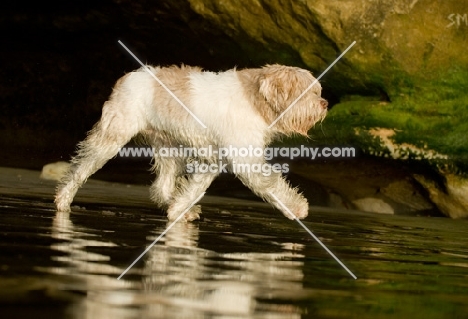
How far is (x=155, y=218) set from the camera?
28.6ft

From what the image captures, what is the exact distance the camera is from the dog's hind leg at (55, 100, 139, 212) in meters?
9.12

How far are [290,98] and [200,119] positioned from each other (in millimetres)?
818

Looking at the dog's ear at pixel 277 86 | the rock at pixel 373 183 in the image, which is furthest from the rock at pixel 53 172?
the dog's ear at pixel 277 86

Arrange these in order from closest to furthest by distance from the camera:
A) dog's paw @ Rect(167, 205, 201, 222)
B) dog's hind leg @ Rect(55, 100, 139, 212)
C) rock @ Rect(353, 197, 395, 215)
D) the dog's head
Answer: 1. the dog's head
2. dog's paw @ Rect(167, 205, 201, 222)
3. dog's hind leg @ Rect(55, 100, 139, 212)
4. rock @ Rect(353, 197, 395, 215)

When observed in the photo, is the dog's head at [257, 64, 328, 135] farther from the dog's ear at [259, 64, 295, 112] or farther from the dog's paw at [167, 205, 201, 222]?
the dog's paw at [167, 205, 201, 222]

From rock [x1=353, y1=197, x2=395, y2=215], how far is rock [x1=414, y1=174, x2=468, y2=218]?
724 millimetres

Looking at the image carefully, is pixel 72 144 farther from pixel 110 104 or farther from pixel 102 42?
pixel 110 104

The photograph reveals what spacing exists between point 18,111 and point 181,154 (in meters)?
9.09

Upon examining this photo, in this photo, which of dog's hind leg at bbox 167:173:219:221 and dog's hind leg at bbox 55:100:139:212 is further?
dog's hind leg at bbox 55:100:139:212

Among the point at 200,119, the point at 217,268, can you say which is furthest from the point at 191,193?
the point at 217,268

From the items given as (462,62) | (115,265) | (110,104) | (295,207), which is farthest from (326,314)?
(462,62)

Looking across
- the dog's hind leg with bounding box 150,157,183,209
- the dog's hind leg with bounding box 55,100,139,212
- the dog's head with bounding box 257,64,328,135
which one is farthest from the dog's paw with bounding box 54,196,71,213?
the dog's head with bounding box 257,64,328,135

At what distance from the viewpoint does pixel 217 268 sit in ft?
16.9

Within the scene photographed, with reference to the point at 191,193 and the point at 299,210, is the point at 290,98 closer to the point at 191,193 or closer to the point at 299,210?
the point at 299,210
